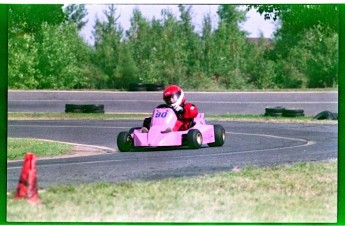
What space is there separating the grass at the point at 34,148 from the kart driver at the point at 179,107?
57.4 inches

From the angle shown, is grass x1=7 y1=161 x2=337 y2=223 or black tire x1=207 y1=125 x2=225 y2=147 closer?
grass x1=7 y1=161 x2=337 y2=223

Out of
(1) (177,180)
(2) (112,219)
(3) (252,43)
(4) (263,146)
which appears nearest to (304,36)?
(3) (252,43)

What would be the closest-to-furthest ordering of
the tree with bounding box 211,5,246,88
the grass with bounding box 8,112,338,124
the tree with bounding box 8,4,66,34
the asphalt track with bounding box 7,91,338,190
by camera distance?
the asphalt track with bounding box 7,91,338,190 < the tree with bounding box 8,4,66,34 < the grass with bounding box 8,112,338,124 < the tree with bounding box 211,5,246,88

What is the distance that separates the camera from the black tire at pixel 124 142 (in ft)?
61.7

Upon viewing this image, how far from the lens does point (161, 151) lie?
18.7m

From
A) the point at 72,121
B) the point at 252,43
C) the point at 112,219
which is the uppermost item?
the point at 252,43

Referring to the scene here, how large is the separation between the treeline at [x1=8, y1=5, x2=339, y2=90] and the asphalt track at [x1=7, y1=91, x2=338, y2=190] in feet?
0.84

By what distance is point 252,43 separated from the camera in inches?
736

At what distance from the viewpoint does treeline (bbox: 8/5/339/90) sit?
1791 centimetres

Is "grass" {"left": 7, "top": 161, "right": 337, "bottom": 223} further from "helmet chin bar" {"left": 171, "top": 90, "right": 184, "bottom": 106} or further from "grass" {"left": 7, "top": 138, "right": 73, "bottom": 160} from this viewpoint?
"helmet chin bar" {"left": 171, "top": 90, "right": 184, "bottom": 106}

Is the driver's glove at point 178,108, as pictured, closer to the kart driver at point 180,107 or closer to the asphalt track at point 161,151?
the kart driver at point 180,107

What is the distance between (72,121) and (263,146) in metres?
3.43

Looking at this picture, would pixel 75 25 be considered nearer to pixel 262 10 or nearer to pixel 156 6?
pixel 156 6

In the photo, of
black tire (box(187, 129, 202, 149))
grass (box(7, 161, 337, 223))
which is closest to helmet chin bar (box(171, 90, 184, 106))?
black tire (box(187, 129, 202, 149))
